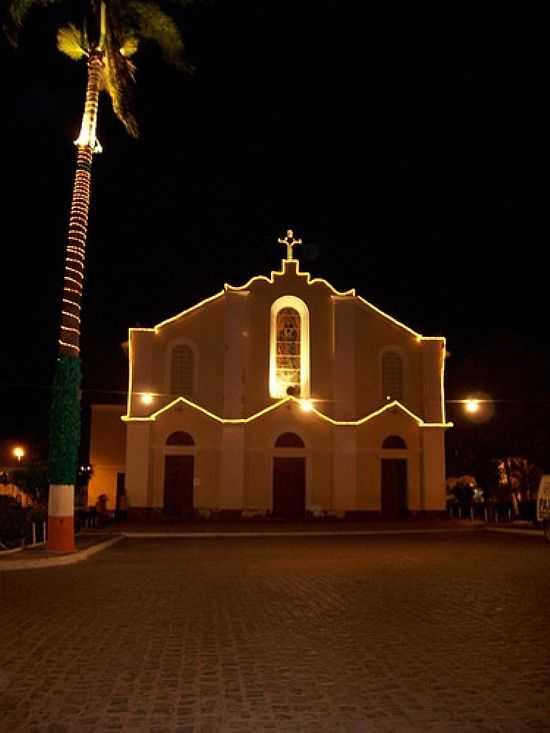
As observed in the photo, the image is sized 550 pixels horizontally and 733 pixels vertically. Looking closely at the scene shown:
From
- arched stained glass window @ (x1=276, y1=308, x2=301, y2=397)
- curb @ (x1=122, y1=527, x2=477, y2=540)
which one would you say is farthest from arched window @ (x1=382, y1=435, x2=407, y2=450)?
curb @ (x1=122, y1=527, x2=477, y2=540)

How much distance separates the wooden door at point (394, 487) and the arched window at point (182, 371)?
896 cm

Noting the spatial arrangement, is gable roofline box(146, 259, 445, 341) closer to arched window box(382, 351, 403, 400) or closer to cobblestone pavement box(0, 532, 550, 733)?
arched window box(382, 351, 403, 400)

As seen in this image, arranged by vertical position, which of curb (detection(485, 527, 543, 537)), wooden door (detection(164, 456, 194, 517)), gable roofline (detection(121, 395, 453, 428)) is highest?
gable roofline (detection(121, 395, 453, 428))

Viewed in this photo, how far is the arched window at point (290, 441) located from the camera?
34609 mm

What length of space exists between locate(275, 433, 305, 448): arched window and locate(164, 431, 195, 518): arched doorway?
368 cm

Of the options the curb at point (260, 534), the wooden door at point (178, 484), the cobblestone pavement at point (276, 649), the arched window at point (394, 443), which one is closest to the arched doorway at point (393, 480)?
the arched window at point (394, 443)

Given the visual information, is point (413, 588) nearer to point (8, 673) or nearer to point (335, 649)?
point (335, 649)

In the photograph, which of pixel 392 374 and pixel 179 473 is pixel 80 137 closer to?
pixel 179 473

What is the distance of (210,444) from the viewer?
3428 centimetres

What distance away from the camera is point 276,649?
336 inches

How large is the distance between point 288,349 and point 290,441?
13.8ft

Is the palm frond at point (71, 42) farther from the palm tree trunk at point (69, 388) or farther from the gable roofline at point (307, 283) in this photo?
the gable roofline at point (307, 283)

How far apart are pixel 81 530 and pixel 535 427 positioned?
18.6 m

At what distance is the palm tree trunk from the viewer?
19.7 metres
